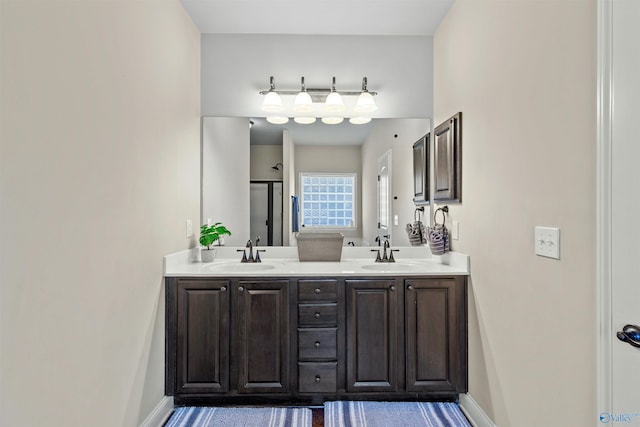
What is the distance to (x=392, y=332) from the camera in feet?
7.40

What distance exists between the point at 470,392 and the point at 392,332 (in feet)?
→ 1.85

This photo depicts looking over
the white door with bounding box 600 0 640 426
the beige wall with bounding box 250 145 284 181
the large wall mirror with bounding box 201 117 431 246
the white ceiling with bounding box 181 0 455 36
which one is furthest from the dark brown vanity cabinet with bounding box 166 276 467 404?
the white ceiling with bounding box 181 0 455 36

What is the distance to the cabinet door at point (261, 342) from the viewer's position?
2230mm

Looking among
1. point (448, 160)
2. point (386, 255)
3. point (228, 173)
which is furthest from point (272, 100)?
point (386, 255)

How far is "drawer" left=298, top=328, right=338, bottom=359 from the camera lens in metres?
2.25

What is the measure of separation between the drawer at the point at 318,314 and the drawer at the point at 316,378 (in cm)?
25

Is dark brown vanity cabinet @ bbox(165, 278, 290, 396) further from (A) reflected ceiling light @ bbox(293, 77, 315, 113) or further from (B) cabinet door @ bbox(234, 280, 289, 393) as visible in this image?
(A) reflected ceiling light @ bbox(293, 77, 315, 113)

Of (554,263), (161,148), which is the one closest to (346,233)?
(161,148)

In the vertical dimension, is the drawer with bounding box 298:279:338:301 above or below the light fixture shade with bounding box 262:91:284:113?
below

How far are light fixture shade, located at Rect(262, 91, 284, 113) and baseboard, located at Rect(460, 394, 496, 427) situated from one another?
7.69 feet

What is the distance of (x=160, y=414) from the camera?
2113mm

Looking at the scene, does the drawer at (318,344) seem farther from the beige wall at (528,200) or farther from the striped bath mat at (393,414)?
the beige wall at (528,200)

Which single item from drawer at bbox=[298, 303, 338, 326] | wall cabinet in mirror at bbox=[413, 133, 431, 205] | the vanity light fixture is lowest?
drawer at bbox=[298, 303, 338, 326]

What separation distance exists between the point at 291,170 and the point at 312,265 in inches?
32.3
